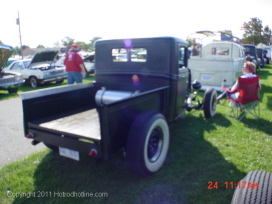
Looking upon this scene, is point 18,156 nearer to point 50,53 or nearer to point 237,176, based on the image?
point 237,176

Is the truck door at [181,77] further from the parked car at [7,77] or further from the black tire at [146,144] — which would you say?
the parked car at [7,77]

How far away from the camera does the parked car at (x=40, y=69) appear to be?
11.6m

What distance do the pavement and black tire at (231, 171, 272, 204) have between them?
138 inches

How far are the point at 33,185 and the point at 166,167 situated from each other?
1.84 m

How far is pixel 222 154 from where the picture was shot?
3.89 meters

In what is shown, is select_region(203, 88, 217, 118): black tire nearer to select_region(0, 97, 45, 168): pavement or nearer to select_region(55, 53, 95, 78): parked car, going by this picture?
select_region(0, 97, 45, 168): pavement

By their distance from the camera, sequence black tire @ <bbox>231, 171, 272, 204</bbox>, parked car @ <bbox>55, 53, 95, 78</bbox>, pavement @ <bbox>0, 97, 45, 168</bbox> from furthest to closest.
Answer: parked car @ <bbox>55, 53, 95, 78</bbox> → pavement @ <bbox>0, 97, 45, 168</bbox> → black tire @ <bbox>231, 171, 272, 204</bbox>

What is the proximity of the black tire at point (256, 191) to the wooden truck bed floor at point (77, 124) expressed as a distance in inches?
62.8

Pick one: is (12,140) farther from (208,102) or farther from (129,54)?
(208,102)

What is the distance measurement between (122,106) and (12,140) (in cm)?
313

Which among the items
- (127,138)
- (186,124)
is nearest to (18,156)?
(127,138)

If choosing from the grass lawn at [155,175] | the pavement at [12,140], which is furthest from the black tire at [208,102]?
the pavement at [12,140]

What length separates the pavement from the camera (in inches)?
164

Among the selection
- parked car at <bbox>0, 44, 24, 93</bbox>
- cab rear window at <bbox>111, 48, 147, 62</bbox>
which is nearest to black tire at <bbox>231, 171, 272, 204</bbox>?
cab rear window at <bbox>111, 48, 147, 62</bbox>
